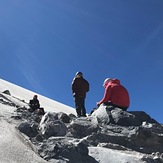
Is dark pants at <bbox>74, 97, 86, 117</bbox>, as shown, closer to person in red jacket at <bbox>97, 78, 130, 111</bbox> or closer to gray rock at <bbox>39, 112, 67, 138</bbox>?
person in red jacket at <bbox>97, 78, 130, 111</bbox>

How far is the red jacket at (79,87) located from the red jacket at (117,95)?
189 centimetres

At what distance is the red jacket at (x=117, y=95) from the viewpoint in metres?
9.62

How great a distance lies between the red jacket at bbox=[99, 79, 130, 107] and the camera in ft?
31.6

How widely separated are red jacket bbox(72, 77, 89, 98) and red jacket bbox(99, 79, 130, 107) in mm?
1886

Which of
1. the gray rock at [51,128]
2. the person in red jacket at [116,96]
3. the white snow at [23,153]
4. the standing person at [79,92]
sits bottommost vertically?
the white snow at [23,153]

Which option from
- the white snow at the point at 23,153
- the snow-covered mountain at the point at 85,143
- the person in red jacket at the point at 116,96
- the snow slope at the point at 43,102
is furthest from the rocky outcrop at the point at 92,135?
the snow slope at the point at 43,102

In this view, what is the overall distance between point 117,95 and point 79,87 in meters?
2.23

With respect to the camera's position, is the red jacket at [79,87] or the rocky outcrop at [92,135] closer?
the rocky outcrop at [92,135]

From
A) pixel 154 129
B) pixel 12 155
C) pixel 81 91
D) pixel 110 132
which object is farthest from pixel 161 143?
pixel 81 91

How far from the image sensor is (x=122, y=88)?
9.76m

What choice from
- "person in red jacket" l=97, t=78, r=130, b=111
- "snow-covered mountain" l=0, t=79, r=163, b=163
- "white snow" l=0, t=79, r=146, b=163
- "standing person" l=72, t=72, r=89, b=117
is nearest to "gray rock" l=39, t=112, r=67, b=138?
"snow-covered mountain" l=0, t=79, r=163, b=163

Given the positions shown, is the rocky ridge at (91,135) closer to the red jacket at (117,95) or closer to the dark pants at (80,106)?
the red jacket at (117,95)

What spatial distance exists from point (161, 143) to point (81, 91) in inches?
189

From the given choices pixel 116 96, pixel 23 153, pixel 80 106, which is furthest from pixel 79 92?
pixel 23 153
